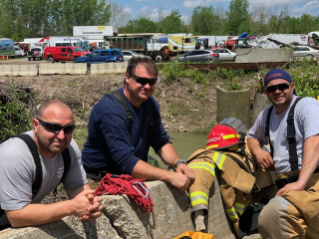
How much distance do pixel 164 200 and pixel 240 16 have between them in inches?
3281

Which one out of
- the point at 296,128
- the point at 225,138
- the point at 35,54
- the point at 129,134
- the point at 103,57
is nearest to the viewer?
the point at 129,134

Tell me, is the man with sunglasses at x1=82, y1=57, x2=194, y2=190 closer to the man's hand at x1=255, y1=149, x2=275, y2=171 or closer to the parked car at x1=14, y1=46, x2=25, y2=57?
the man's hand at x1=255, y1=149, x2=275, y2=171

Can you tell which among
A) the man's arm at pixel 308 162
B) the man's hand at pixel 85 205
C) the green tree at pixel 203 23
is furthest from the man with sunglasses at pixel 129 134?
the green tree at pixel 203 23

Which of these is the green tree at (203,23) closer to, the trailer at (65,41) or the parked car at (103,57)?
the trailer at (65,41)

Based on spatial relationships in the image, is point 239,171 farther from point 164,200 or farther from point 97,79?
point 97,79

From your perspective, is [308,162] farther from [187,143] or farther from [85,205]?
[187,143]

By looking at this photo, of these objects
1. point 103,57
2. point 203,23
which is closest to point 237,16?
point 203,23

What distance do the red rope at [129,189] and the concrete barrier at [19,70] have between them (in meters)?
19.9

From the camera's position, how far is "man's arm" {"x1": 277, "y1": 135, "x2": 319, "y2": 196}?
350 cm

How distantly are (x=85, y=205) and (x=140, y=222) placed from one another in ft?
2.61

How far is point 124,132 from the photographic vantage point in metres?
3.38

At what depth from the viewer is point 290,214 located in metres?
3.40

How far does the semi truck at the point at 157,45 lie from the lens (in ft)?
126

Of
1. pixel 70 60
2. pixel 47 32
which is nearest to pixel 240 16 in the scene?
pixel 47 32
